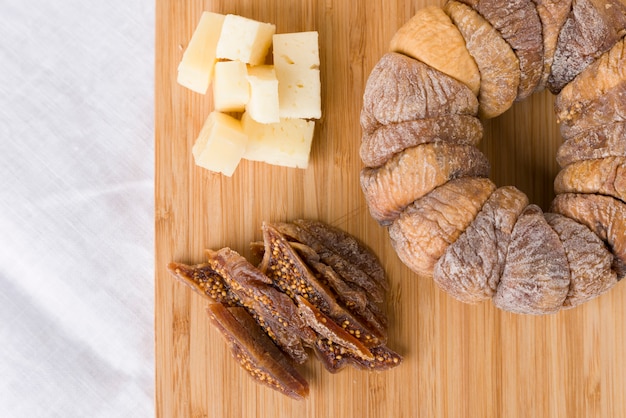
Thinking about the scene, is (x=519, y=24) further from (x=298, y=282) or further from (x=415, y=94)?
(x=298, y=282)

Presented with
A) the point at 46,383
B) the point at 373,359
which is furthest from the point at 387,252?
the point at 46,383

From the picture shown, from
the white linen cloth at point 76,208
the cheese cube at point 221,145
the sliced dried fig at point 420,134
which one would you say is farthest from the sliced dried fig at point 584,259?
the white linen cloth at point 76,208

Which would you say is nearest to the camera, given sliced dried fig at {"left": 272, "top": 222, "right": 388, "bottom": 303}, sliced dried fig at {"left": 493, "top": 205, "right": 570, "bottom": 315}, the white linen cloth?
sliced dried fig at {"left": 493, "top": 205, "right": 570, "bottom": 315}

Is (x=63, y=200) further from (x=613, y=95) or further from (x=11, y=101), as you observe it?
(x=613, y=95)

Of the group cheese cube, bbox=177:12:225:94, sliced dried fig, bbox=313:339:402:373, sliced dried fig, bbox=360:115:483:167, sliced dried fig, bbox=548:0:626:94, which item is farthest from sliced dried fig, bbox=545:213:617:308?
cheese cube, bbox=177:12:225:94

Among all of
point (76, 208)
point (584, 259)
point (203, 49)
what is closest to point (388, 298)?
point (584, 259)

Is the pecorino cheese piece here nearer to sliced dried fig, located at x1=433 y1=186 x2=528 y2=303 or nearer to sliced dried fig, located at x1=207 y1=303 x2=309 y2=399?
sliced dried fig, located at x1=433 y1=186 x2=528 y2=303

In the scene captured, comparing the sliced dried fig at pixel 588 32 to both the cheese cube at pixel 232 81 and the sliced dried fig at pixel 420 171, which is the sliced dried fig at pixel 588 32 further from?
the cheese cube at pixel 232 81
